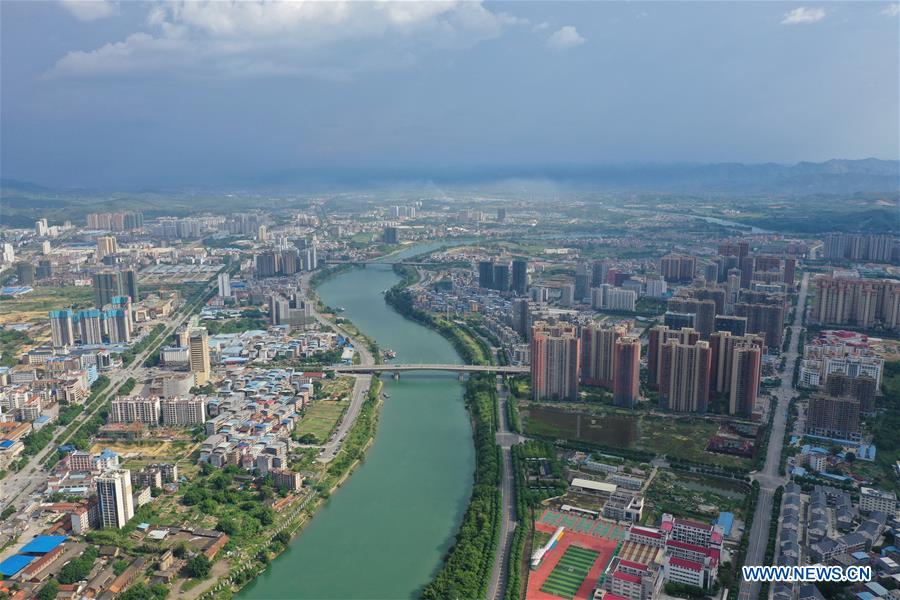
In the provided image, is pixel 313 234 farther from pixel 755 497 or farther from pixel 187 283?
pixel 755 497

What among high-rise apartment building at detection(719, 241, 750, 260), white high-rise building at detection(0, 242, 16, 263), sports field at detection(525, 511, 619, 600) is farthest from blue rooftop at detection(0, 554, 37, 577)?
white high-rise building at detection(0, 242, 16, 263)

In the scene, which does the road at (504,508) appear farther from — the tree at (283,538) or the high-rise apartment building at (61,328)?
the high-rise apartment building at (61,328)

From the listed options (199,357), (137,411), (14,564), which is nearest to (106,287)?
(199,357)

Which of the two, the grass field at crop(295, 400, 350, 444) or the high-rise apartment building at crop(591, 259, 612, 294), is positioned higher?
the high-rise apartment building at crop(591, 259, 612, 294)

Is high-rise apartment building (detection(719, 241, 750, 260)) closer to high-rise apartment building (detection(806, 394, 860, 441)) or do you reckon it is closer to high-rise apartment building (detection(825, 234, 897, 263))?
high-rise apartment building (detection(825, 234, 897, 263))

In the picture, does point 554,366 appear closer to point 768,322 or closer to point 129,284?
point 768,322

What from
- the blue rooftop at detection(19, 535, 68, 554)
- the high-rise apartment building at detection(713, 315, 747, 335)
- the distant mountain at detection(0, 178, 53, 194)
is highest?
the distant mountain at detection(0, 178, 53, 194)

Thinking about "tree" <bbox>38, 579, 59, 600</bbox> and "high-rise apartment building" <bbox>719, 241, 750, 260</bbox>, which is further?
"high-rise apartment building" <bbox>719, 241, 750, 260</bbox>

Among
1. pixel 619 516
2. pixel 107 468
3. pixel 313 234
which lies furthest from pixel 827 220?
pixel 107 468
